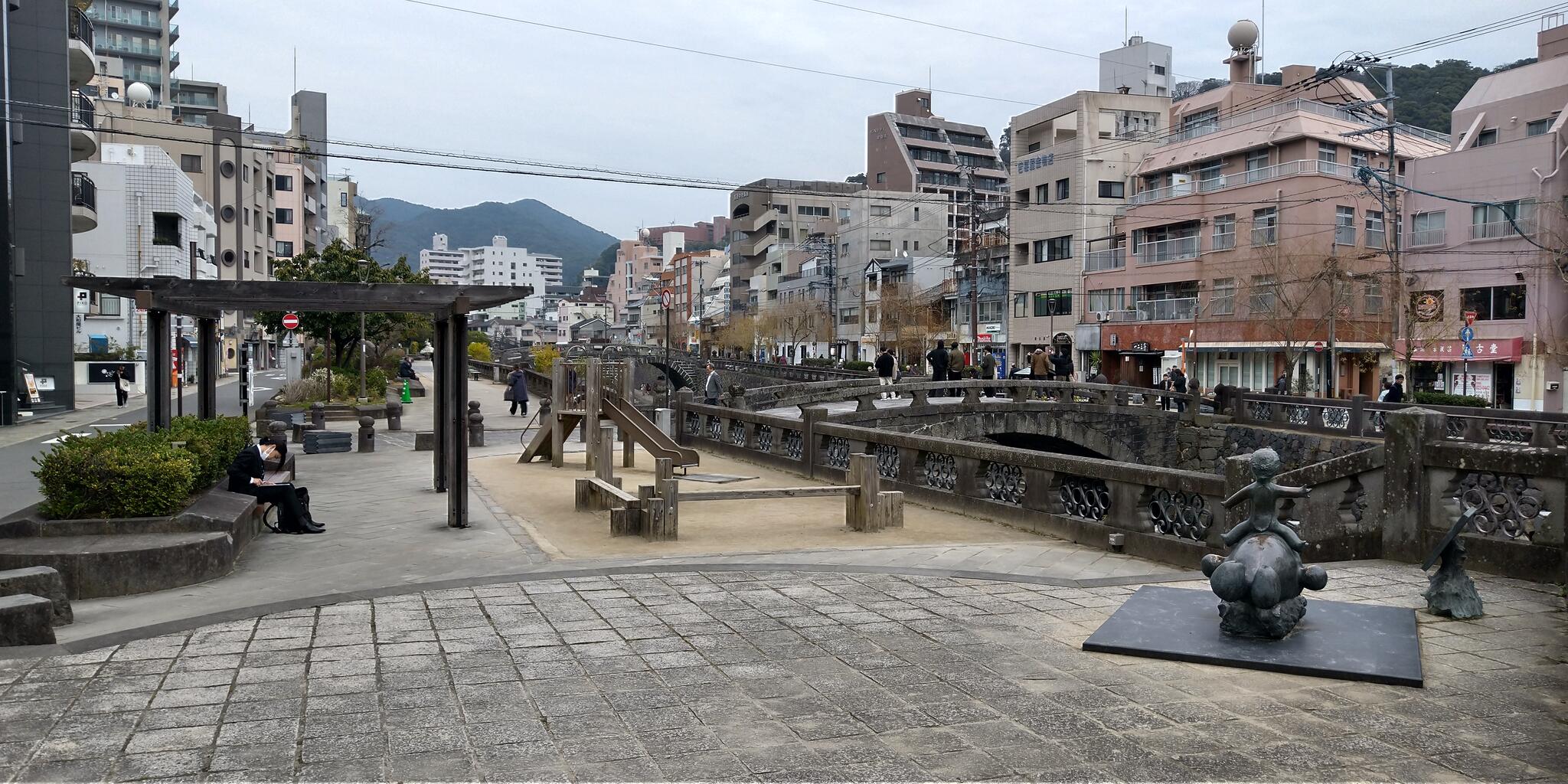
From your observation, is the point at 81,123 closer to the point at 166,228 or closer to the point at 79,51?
the point at 79,51

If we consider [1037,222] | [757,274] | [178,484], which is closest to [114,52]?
[757,274]

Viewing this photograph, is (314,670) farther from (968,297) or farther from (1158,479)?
(968,297)

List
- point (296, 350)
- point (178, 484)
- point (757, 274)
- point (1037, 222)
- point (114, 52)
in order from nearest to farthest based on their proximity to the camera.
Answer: point (178, 484)
point (296, 350)
point (1037, 222)
point (114, 52)
point (757, 274)

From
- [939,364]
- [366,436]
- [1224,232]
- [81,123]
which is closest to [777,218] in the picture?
[1224,232]

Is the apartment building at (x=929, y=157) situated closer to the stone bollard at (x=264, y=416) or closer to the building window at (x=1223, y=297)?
the building window at (x=1223, y=297)

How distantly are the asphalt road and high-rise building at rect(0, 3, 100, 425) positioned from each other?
6.94 ft

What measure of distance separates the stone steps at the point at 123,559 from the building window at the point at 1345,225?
149 feet

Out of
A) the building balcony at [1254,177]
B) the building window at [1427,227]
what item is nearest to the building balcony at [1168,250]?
the building balcony at [1254,177]

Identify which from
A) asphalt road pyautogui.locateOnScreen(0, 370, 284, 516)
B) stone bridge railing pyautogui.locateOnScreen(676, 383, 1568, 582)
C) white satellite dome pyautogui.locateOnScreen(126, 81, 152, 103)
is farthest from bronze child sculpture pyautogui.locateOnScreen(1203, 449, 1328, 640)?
white satellite dome pyautogui.locateOnScreen(126, 81, 152, 103)

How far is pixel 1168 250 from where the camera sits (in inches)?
2035

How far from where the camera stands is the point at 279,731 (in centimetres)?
502

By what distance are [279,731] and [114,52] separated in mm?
111545

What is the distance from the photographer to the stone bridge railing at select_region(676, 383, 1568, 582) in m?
8.23

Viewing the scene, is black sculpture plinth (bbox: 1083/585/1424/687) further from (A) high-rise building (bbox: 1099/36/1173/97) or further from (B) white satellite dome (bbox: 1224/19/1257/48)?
(A) high-rise building (bbox: 1099/36/1173/97)
